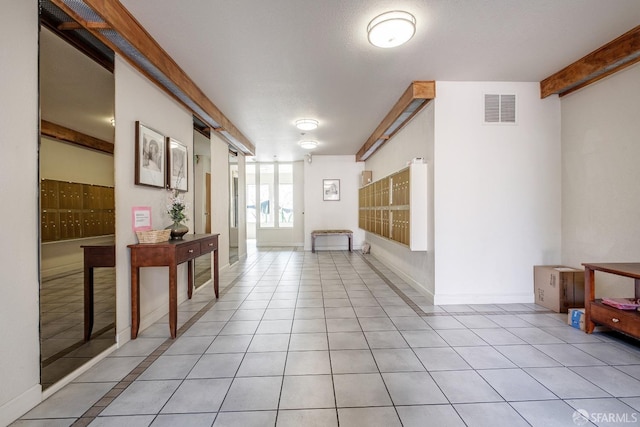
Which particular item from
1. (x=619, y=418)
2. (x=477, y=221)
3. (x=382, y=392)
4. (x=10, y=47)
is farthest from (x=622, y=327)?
(x=10, y=47)

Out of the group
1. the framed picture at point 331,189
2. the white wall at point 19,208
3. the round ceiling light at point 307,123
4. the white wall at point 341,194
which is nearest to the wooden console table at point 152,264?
the white wall at point 19,208

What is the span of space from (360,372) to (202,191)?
4025mm

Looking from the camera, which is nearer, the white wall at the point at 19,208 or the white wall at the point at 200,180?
the white wall at the point at 19,208

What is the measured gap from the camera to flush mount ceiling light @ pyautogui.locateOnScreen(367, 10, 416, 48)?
2477 mm

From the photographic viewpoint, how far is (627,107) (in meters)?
3.08

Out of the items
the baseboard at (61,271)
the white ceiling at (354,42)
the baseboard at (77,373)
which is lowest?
the baseboard at (77,373)

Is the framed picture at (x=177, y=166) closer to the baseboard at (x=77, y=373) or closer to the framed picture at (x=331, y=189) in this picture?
the baseboard at (x=77, y=373)

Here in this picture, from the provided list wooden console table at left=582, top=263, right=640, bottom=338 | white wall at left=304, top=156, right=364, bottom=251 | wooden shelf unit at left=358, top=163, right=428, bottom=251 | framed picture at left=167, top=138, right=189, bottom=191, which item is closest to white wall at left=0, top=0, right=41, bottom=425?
framed picture at left=167, top=138, right=189, bottom=191

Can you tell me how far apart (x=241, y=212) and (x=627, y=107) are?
6880 mm

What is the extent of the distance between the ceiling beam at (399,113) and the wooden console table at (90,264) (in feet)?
12.8

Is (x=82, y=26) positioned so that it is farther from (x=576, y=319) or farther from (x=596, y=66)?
(x=576, y=319)

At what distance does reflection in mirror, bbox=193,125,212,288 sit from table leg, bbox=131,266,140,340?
171 cm

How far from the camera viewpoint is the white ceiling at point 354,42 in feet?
8.02

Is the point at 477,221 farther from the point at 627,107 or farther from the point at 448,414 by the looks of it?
the point at 448,414
